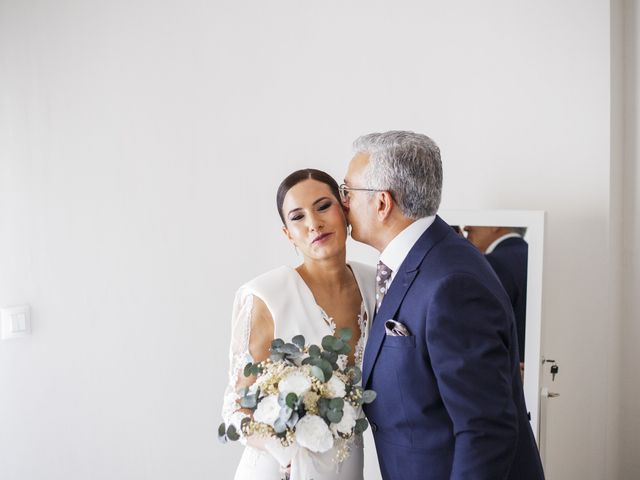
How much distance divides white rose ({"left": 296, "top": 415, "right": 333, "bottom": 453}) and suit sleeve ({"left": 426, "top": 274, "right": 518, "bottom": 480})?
304mm

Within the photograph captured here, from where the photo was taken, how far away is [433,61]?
110 inches

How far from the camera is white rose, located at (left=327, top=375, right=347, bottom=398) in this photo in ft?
5.04

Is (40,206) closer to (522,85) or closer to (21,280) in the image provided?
(21,280)

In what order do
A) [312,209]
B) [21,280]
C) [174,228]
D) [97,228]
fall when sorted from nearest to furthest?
[312,209] < [21,280] < [97,228] < [174,228]

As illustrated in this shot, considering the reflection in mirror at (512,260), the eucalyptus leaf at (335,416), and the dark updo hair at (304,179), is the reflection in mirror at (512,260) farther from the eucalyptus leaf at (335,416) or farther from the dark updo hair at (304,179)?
the eucalyptus leaf at (335,416)

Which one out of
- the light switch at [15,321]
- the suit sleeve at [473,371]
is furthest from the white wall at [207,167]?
the suit sleeve at [473,371]

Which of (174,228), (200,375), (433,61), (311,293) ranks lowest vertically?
(200,375)

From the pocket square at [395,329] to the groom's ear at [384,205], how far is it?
0.30 m

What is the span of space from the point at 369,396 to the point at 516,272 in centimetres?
110

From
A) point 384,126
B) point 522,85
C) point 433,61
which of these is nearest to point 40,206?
point 384,126

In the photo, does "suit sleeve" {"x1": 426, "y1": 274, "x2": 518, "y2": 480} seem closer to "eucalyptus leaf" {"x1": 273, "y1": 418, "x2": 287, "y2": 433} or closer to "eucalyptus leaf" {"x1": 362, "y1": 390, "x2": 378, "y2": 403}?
"eucalyptus leaf" {"x1": 362, "y1": 390, "x2": 378, "y2": 403}

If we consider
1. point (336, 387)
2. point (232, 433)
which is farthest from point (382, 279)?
point (232, 433)

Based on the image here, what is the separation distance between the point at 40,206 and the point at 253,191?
0.97 meters

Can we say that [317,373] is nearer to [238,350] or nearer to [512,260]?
[238,350]
